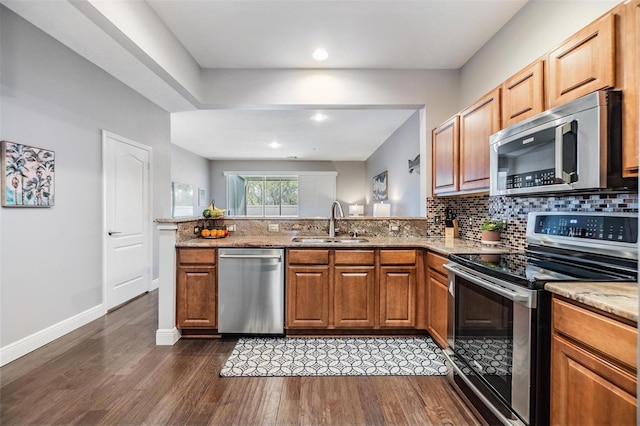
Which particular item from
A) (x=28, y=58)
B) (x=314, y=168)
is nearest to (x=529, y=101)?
(x=28, y=58)

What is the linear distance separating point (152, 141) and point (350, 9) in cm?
320

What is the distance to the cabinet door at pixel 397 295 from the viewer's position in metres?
2.69

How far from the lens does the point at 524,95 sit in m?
1.88

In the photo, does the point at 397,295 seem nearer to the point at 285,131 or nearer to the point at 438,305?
the point at 438,305

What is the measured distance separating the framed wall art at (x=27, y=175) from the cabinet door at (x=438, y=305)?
3405 mm

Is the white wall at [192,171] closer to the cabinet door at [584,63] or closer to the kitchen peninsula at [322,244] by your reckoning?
the kitchen peninsula at [322,244]

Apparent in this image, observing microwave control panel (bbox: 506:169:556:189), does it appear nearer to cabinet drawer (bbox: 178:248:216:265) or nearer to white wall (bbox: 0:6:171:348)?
cabinet drawer (bbox: 178:248:216:265)

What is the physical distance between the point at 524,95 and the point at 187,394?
2866mm

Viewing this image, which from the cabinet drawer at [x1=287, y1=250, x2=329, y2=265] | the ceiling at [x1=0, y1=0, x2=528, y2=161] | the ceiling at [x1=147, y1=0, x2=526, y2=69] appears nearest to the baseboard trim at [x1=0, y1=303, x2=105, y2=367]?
the cabinet drawer at [x1=287, y1=250, x2=329, y2=265]

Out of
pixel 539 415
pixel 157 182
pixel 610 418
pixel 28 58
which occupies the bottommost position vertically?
pixel 539 415

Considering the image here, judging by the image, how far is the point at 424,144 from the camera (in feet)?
11.0

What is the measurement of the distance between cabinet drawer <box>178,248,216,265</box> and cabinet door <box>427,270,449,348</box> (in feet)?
6.29

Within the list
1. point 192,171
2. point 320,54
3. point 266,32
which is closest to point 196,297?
point 266,32

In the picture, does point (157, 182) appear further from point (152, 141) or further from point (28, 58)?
point (28, 58)
